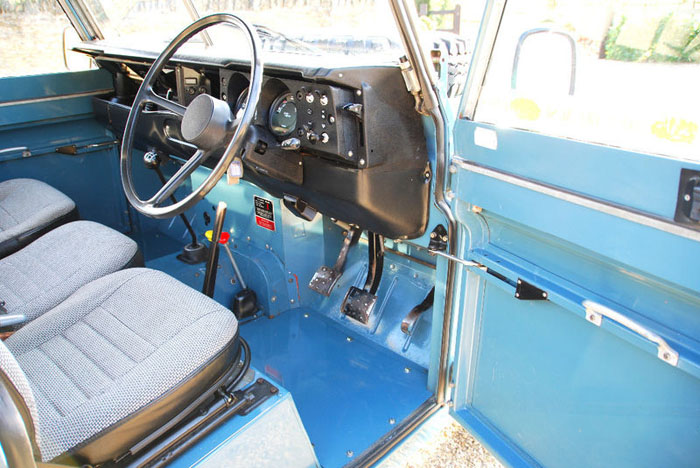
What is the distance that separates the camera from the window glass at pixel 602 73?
109cm

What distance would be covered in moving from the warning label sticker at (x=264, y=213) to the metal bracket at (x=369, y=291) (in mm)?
486

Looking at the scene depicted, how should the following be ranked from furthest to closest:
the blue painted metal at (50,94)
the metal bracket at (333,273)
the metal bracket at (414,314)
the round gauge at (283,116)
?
the blue painted metal at (50,94) < the metal bracket at (333,273) < the metal bracket at (414,314) < the round gauge at (283,116)

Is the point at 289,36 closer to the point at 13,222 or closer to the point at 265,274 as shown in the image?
the point at 265,274

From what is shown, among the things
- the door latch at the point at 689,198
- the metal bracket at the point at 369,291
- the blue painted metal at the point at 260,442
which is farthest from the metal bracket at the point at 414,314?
the door latch at the point at 689,198

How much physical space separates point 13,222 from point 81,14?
1.40 metres

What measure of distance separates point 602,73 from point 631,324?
589mm

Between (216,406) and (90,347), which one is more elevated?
(90,347)

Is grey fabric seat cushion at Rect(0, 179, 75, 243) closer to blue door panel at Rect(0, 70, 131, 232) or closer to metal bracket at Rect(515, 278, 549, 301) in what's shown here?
blue door panel at Rect(0, 70, 131, 232)

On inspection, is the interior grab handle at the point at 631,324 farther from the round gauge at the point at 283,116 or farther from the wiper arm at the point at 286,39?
the wiper arm at the point at 286,39

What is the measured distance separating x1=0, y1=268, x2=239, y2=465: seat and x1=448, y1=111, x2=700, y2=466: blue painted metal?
81 cm

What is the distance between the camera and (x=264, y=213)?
251cm

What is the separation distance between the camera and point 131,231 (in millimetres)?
3432

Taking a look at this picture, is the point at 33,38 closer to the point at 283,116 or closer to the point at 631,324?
the point at 283,116

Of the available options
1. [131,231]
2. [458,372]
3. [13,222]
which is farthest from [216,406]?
[131,231]
